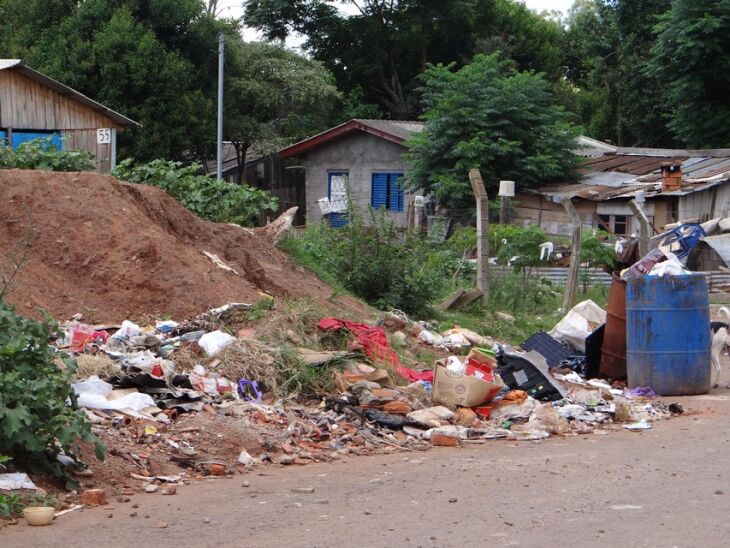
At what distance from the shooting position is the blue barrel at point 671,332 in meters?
9.82

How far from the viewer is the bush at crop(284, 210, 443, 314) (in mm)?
12734

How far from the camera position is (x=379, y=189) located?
3033cm

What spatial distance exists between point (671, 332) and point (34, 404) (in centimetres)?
622

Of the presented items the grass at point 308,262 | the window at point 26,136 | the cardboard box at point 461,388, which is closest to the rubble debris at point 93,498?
the cardboard box at point 461,388

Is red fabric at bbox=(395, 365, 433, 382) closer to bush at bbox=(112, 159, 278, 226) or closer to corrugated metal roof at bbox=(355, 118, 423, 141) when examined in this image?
bush at bbox=(112, 159, 278, 226)

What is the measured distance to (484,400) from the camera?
8.75m

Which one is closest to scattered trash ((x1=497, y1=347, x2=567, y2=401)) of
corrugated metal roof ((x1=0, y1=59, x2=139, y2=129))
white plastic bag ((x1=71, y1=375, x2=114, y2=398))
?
white plastic bag ((x1=71, y1=375, x2=114, y2=398))

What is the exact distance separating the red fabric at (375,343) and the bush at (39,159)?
190 inches

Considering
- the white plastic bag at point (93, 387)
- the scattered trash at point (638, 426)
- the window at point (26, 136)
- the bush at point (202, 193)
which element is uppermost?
the window at point (26, 136)

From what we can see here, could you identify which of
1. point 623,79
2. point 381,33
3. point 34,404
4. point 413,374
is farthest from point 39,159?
point 381,33

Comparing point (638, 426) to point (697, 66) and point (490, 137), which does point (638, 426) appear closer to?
point (490, 137)

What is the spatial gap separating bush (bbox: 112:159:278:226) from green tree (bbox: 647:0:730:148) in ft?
57.7

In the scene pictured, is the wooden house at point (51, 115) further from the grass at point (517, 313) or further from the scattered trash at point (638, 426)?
the scattered trash at point (638, 426)

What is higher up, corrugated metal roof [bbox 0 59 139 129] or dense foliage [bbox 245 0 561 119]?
dense foliage [bbox 245 0 561 119]
